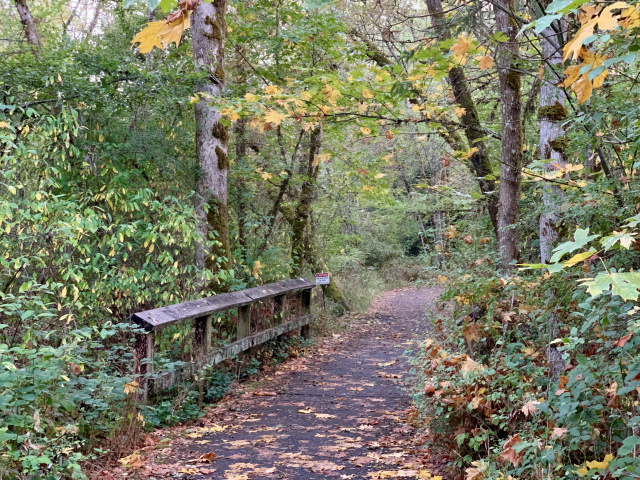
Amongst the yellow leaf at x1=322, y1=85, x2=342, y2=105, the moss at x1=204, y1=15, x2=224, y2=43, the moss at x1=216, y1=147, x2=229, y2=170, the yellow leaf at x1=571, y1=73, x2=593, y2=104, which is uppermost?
the moss at x1=204, y1=15, x2=224, y2=43

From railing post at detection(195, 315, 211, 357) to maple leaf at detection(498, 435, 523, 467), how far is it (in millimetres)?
4231

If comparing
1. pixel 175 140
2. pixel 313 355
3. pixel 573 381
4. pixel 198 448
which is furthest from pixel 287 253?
pixel 573 381

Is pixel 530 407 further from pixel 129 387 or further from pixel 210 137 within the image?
pixel 210 137

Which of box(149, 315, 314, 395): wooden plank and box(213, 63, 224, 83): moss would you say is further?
box(213, 63, 224, 83): moss

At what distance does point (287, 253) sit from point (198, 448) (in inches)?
266

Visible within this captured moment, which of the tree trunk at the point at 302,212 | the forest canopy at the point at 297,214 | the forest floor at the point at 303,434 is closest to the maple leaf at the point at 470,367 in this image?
the forest canopy at the point at 297,214

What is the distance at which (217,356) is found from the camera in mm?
7016

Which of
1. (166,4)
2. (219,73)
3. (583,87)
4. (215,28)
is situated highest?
(215,28)

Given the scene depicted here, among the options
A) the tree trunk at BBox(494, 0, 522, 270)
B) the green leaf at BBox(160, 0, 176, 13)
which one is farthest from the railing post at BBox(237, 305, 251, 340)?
the green leaf at BBox(160, 0, 176, 13)

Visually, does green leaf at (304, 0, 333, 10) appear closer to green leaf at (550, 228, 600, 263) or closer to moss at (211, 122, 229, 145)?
green leaf at (550, 228, 600, 263)

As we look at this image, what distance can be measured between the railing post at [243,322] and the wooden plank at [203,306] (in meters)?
0.15

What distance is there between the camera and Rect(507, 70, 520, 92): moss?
5999 mm

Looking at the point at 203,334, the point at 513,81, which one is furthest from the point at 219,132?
the point at 513,81

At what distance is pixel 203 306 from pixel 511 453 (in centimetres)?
436
